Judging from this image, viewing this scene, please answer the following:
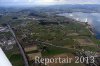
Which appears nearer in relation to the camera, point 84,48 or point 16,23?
point 84,48

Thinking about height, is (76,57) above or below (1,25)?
below

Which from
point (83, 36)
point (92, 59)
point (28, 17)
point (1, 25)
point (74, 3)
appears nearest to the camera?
point (92, 59)

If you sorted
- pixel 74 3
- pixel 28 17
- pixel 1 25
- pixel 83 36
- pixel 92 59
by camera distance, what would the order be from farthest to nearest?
1. pixel 74 3
2. pixel 28 17
3. pixel 1 25
4. pixel 83 36
5. pixel 92 59

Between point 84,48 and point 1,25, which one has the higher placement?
point 1,25

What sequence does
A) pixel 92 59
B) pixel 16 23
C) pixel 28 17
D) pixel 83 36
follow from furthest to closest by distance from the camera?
pixel 28 17
pixel 16 23
pixel 83 36
pixel 92 59

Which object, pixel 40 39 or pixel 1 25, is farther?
pixel 1 25

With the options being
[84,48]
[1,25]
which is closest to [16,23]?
[1,25]

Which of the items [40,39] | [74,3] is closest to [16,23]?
[40,39]

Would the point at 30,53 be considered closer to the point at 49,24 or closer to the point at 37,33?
the point at 37,33

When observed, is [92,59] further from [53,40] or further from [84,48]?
[53,40]
